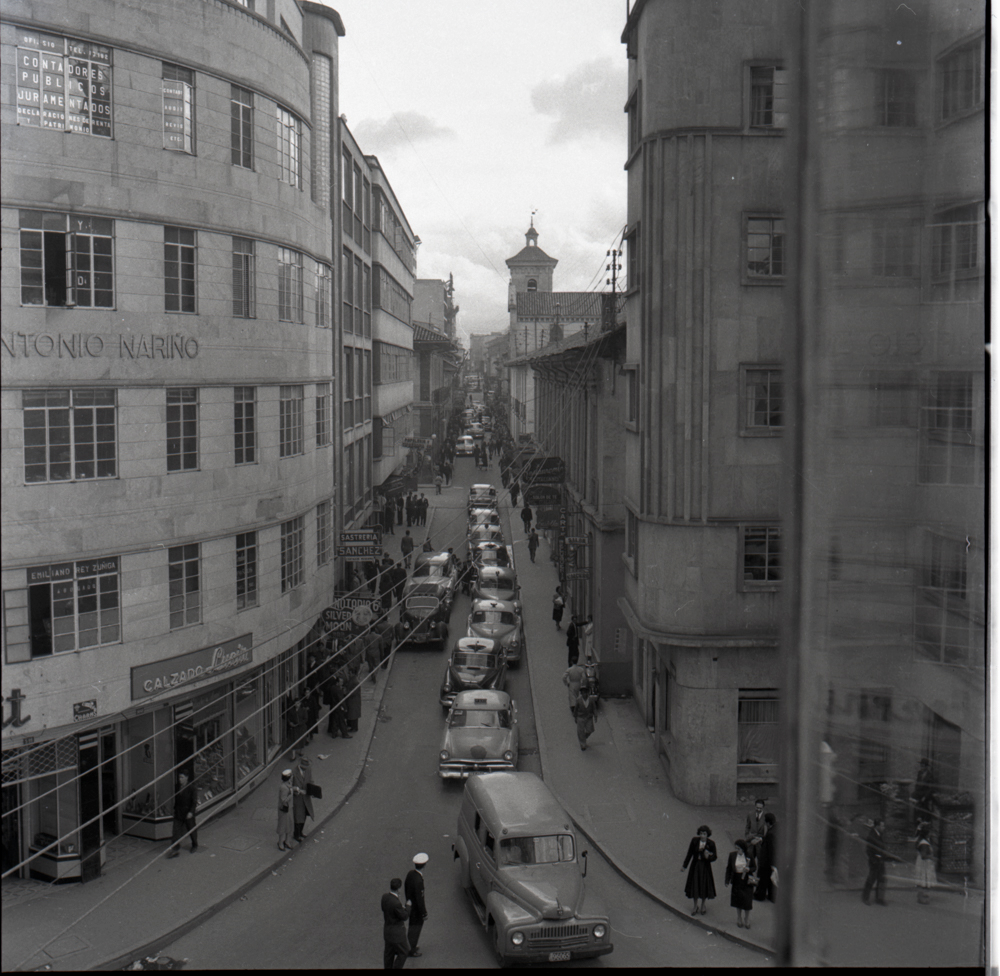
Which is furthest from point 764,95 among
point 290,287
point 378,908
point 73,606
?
point 378,908

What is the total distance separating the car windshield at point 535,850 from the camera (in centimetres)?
1213

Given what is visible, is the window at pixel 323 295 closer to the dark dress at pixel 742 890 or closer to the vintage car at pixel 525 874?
the vintage car at pixel 525 874

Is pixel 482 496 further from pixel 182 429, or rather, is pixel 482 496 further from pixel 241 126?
pixel 182 429

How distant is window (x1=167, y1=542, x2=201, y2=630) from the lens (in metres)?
14.4

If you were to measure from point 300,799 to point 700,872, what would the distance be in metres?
6.29

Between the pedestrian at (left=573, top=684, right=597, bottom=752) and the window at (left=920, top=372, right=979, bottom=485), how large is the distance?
16660 mm

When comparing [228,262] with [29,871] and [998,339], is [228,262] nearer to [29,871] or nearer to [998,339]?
[29,871]

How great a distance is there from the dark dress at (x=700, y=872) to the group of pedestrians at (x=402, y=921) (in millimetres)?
3607

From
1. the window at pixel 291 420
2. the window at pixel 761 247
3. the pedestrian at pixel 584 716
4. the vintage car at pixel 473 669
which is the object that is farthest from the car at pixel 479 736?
the window at pixel 761 247

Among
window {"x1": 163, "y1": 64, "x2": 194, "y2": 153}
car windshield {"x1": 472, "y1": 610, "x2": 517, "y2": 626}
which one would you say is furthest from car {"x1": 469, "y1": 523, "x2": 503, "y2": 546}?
window {"x1": 163, "y1": 64, "x2": 194, "y2": 153}

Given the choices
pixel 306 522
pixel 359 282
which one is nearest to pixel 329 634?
pixel 306 522

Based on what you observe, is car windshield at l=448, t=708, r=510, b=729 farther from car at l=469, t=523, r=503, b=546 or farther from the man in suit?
car at l=469, t=523, r=503, b=546

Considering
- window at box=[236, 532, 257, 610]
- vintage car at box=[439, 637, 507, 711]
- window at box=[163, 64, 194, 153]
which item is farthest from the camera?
→ vintage car at box=[439, 637, 507, 711]

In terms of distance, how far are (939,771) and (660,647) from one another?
49.1 ft
